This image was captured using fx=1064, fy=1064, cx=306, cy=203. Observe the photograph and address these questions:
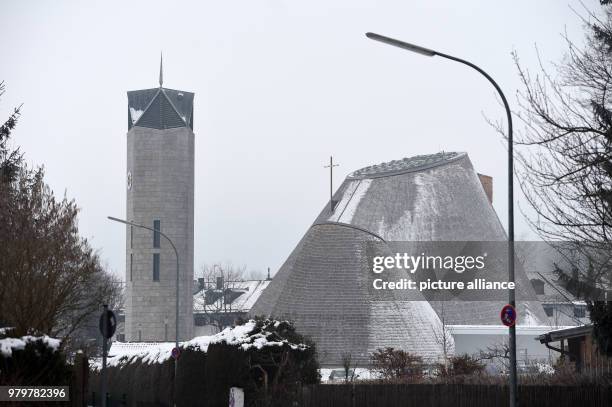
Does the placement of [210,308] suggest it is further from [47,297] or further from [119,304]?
[47,297]

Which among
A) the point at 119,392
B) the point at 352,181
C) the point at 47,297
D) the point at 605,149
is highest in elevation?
the point at 352,181

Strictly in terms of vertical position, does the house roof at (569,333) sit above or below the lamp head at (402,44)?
below

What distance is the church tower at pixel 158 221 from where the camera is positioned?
99.8m


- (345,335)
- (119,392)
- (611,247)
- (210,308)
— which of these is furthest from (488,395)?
(210,308)

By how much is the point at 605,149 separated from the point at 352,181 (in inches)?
2651

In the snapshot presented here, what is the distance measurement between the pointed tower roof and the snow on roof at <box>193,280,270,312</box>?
73.1 feet

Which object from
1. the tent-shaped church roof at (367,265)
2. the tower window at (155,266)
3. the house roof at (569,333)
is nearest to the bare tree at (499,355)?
the house roof at (569,333)

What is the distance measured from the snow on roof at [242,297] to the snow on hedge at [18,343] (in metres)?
100

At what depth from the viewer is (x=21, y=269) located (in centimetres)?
2058

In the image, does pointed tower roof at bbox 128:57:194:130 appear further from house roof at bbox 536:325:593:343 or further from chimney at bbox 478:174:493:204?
house roof at bbox 536:325:593:343

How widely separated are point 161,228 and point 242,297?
25.3 metres

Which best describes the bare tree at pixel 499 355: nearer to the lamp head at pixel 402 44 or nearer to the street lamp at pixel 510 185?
the street lamp at pixel 510 185

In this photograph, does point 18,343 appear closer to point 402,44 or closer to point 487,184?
point 402,44

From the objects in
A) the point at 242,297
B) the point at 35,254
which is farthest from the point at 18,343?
the point at 242,297
